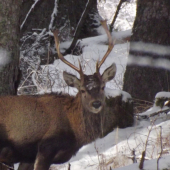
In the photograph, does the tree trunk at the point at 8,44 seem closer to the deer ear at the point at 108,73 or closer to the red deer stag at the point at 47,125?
the red deer stag at the point at 47,125

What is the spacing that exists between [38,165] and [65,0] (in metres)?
10.9

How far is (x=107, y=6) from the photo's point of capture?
2764cm

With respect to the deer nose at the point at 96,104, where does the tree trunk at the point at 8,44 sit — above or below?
above

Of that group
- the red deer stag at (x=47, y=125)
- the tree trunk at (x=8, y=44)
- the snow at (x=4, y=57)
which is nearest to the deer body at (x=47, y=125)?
the red deer stag at (x=47, y=125)

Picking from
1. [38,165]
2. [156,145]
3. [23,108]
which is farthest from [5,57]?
[156,145]

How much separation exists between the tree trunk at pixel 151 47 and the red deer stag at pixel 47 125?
2.45 metres

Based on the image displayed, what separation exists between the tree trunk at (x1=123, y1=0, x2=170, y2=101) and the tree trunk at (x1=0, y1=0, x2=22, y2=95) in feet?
9.81

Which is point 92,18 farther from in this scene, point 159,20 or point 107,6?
point 107,6

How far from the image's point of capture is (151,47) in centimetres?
808

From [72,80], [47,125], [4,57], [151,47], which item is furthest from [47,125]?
[151,47]

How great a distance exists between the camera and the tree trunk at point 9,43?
5.93 meters

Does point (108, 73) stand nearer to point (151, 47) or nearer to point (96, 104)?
point (96, 104)

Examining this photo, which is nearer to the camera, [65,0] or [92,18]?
[65,0]

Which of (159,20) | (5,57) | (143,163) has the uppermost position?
(159,20)
